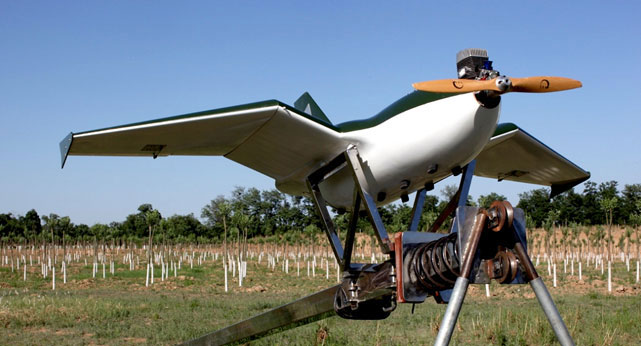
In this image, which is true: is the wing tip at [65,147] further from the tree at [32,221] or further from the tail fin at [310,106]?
the tree at [32,221]

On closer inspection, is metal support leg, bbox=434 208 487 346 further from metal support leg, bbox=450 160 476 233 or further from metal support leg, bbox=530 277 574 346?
metal support leg, bbox=450 160 476 233

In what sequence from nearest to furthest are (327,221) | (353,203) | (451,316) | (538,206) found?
(451,316)
(353,203)
(327,221)
(538,206)

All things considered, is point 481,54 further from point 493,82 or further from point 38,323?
point 38,323

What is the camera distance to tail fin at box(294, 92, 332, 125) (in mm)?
9070

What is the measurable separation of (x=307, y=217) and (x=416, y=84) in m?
82.4

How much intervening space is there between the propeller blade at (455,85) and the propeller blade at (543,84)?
22 cm

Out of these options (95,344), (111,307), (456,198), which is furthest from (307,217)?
(456,198)

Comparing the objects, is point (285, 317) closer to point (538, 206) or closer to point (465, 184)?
point (465, 184)

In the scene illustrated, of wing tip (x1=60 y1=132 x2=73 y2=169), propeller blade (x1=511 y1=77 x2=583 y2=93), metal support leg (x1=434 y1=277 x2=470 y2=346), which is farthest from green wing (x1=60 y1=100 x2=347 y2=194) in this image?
metal support leg (x1=434 y1=277 x2=470 y2=346)

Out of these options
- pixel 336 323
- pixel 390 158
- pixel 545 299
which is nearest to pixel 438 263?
pixel 545 299

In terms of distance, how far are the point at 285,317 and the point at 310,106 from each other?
374 cm

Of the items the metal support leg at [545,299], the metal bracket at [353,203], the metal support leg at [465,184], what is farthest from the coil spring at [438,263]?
the metal support leg at [465,184]

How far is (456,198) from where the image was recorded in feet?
20.9

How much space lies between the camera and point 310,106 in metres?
9.18
